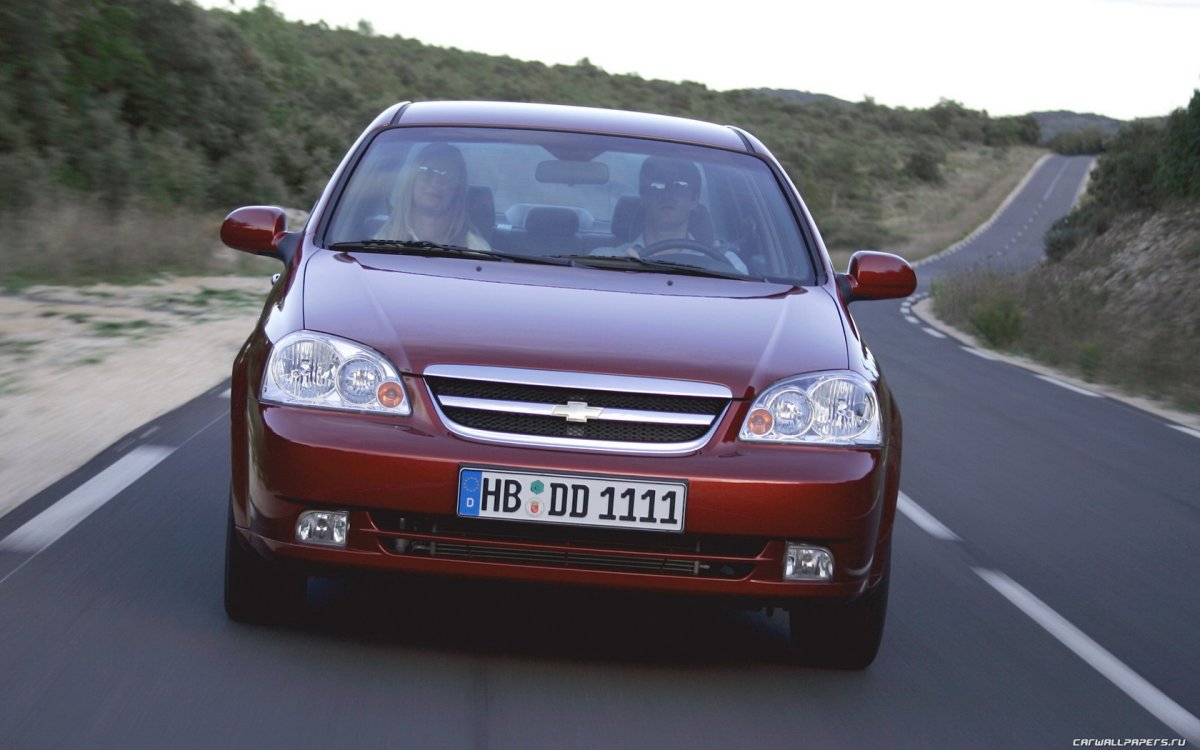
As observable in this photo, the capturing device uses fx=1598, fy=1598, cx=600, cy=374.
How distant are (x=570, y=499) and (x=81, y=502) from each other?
2723 mm

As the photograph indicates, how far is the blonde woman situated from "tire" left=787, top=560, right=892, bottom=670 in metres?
Result: 1.62

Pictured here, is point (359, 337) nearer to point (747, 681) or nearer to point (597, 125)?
point (747, 681)

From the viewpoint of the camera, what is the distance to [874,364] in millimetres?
4691

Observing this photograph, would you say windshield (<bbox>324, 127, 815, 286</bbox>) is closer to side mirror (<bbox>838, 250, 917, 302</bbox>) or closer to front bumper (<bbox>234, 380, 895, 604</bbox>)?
side mirror (<bbox>838, 250, 917, 302</bbox>)

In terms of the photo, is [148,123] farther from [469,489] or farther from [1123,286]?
[469,489]

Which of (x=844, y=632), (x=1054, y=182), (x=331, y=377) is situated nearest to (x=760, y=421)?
(x=844, y=632)

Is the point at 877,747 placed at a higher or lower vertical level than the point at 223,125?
higher

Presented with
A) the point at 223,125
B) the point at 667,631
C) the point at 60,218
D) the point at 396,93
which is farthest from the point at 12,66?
the point at 396,93

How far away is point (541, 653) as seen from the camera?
441 centimetres

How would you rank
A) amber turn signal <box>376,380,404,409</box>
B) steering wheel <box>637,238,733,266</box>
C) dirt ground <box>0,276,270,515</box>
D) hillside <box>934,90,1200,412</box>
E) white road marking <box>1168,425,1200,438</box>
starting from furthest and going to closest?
hillside <box>934,90,1200,412</box>, white road marking <box>1168,425,1200,438</box>, dirt ground <box>0,276,270,515</box>, steering wheel <box>637,238,733,266</box>, amber turn signal <box>376,380,404,409</box>

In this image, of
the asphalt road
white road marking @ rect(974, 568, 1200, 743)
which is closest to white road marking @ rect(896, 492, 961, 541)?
the asphalt road

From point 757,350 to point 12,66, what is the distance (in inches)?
763

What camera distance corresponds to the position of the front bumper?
397cm

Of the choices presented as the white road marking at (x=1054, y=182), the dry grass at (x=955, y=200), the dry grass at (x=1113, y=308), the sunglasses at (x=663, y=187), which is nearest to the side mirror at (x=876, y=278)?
the sunglasses at (x=663, y=187)
